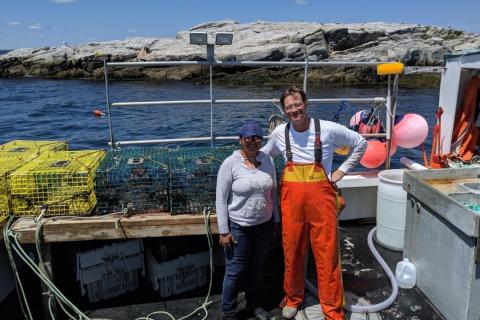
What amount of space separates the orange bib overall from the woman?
0.14 m

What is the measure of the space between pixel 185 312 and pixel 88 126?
1403 centimetres

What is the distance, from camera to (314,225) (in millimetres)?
3182

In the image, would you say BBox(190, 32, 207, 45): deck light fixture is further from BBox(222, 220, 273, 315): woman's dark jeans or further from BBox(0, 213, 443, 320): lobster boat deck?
BBox(222, 220, 273, 315): woman's dark jeans

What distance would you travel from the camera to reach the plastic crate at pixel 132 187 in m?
3.74

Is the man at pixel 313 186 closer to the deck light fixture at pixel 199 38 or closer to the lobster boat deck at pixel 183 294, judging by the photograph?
the lobster boat deck at pixel 183 294

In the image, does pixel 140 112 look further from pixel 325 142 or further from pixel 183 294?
pixel 325 142

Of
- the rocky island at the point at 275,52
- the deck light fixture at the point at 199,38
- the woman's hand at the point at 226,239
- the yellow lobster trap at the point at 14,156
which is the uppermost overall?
the rocky island at the point at 275,52

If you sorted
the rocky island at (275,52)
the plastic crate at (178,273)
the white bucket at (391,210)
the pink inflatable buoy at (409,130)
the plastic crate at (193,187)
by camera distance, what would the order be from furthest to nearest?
the rocky island at (275,52) → the pink inflatable buoy at (409,130) → the white bucket at (391,210) → the plastic crate at (178,273) → the plastic crate at (193,187)

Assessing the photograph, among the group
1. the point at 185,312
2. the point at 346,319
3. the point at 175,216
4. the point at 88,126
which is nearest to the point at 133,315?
the point at 185,312

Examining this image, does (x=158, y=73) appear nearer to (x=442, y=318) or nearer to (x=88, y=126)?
(x=88, y=126)

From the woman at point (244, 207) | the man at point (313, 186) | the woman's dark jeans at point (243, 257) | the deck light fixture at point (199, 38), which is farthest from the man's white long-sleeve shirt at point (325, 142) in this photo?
the deck light fixture at point (199, 38)

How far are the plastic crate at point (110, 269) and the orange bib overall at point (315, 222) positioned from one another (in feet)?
4.80

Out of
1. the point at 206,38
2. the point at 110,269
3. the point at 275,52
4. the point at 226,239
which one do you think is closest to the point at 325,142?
the point at 226,239

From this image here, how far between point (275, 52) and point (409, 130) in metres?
31.9
